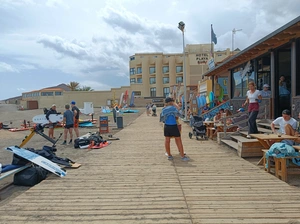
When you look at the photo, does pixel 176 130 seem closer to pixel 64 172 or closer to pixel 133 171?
pixel 133 171

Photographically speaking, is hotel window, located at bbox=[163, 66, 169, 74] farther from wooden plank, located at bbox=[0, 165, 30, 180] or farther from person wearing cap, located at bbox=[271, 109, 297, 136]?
wooden plank, located at bbox=[0, 165, 30, 180]

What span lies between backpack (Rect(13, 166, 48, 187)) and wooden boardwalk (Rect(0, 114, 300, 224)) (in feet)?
0.74

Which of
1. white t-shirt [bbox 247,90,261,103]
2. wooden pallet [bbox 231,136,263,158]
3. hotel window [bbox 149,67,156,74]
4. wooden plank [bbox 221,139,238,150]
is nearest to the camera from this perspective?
wooden pallet [bbox 231,136,263,158]

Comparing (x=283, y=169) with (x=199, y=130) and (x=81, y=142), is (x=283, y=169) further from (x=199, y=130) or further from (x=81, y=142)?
(x=81, y=142)

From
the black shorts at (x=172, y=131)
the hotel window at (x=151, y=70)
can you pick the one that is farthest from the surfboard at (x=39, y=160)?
the hotel window at (x=151, y=70)

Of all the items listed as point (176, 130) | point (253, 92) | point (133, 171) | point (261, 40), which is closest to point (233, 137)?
point (253, 92)

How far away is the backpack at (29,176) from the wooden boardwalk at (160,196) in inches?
8.9

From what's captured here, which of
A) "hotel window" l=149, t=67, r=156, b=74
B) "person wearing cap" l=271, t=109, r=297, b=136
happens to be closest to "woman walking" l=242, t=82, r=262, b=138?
"person wearing cap" l=271, t=109, r=297, b=136

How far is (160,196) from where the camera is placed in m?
3.85

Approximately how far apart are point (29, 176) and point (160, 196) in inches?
101

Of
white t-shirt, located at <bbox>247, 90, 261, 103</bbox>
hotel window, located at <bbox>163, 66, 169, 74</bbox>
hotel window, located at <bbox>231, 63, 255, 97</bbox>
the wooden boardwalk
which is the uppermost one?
hotel window, located at <bbox>163, 66, 169, 74</bbox>

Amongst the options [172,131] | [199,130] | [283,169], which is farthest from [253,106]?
[199,130]

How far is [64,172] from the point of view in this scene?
5152 mm

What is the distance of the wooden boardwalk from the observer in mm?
3178
